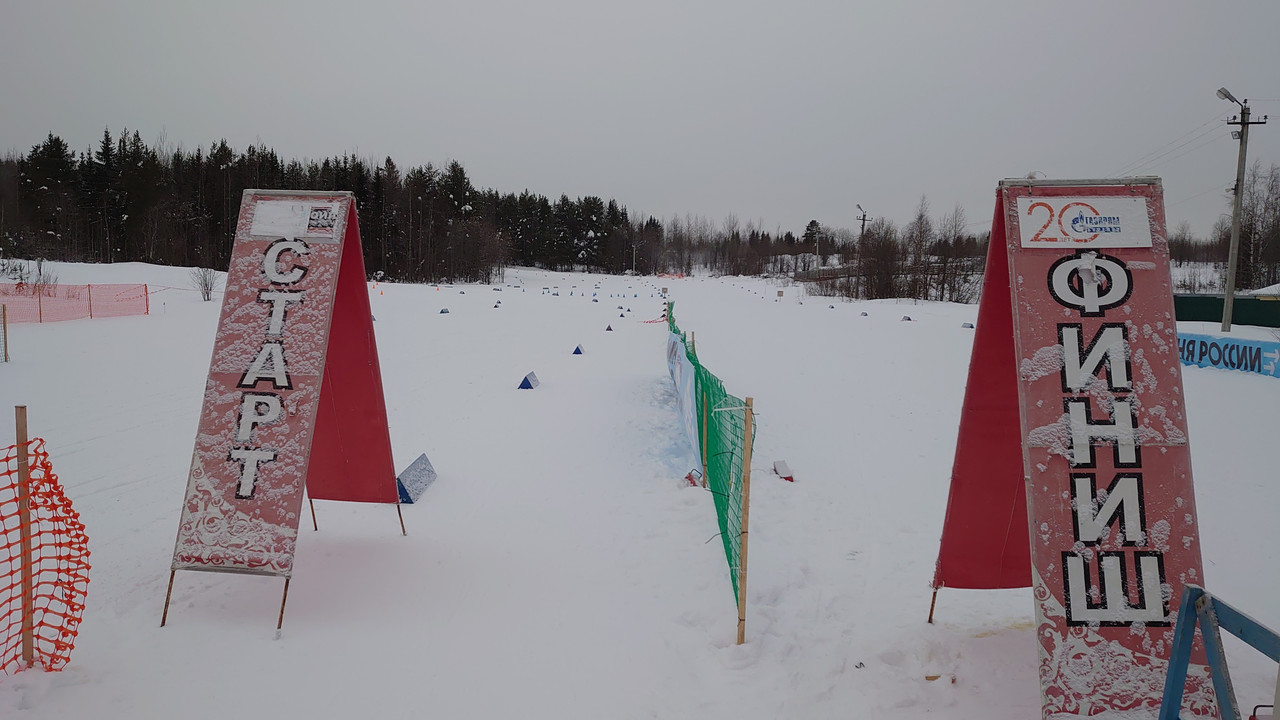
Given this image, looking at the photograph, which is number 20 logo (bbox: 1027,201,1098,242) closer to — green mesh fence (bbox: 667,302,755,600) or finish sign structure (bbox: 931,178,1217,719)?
finish sign structure (bbox: 931,178,1217,719)

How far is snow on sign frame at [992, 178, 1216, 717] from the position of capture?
2.75 meters

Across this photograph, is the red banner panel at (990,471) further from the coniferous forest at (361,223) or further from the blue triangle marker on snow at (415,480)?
the coniferous forest at (361,223)

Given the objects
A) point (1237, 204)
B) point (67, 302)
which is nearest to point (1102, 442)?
point (1237, 204)

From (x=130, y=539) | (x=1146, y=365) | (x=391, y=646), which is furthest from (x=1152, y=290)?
(x=130, y=539)

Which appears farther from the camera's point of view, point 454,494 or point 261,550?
point 454,494

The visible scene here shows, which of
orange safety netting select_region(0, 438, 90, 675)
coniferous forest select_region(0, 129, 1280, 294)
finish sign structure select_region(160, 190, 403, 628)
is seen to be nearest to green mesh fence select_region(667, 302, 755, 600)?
finish sign structure select_region(160, 190, 403, 628)

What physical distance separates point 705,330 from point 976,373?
1948cm

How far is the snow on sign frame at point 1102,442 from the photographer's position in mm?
2752

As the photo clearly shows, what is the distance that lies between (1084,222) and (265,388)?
5.01 metres

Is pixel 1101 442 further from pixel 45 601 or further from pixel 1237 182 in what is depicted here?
pixel 1237 182

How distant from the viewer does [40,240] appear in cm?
4462

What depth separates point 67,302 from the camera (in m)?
23.0

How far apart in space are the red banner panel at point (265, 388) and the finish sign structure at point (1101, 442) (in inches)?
165

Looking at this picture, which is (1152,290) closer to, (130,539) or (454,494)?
(454,494)
